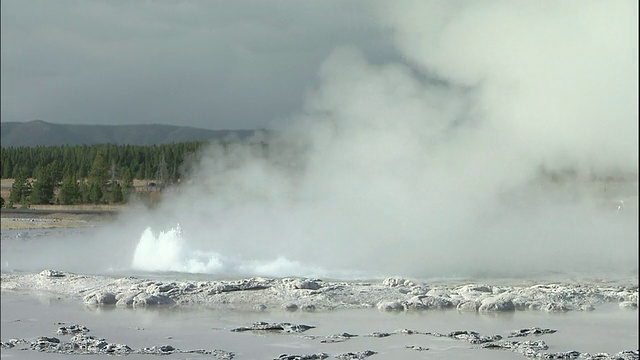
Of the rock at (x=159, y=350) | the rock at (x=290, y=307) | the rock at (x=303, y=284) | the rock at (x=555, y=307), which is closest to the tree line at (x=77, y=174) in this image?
the rock at (x=303, y=284)

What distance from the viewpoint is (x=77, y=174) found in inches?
1412

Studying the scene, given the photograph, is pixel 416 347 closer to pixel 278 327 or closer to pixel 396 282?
pixel 278 327

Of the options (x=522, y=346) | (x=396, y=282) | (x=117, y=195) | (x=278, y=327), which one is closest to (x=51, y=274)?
(x=396, y=282)

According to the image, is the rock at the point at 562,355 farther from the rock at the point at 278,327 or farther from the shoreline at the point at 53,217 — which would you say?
the shoreline at the point at 53,217

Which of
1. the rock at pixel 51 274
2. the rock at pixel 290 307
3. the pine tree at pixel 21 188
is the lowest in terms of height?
the rock at pixel 290 307

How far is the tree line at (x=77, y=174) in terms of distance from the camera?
33.2 meters

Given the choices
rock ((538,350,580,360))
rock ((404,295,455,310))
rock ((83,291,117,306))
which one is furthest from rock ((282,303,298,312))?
rock ((538,350,580,360))

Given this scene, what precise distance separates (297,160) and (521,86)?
7299mm

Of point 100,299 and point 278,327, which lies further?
point 100,299

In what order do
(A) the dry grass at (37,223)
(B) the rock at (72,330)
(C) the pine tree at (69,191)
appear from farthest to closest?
(A) the dry grass at (37,223), (C) the pine tree at (69,191), (B) the rock at (72,330)

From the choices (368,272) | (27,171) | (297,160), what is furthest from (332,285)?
(27,171)

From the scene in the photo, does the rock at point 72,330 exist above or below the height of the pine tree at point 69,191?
below

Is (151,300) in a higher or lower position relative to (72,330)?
higher

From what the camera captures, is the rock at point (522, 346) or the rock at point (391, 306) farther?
the rock at point (391, 306)
